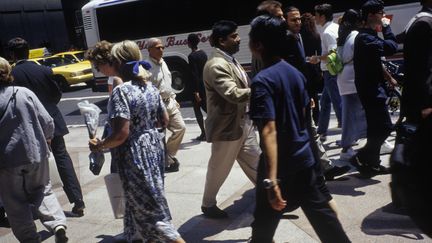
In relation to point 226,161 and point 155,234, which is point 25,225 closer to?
point 155,234

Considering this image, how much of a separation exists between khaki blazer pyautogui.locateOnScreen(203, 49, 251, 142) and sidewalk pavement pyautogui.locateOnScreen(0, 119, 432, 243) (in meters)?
0.81

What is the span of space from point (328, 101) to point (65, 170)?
142 inches

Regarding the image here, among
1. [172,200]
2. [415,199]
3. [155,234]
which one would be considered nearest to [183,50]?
[172,200]

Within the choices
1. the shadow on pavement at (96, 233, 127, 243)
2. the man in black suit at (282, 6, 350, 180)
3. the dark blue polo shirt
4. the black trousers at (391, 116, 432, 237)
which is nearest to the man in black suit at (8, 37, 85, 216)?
the shadow on pavement at (96, 233, 127, 243)

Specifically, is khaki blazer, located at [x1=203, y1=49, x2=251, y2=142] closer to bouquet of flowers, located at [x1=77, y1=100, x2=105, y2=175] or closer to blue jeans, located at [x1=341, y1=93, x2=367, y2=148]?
bouquet of flowers, located at [x1=77, y1=100, x2=105, y2=175]

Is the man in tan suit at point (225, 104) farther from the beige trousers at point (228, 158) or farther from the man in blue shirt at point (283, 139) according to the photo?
the man in blue shirt at point (283, 139)

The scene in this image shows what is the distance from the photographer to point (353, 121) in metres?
Answer: 5.66

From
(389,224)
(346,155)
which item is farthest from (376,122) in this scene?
(389,224)

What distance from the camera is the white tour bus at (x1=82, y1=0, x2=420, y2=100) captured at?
12.4m

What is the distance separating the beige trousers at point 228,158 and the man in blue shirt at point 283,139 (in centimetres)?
137

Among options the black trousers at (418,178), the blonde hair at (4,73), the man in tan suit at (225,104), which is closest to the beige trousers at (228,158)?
the man in tan suit at (225,104)

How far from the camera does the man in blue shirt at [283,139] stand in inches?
113

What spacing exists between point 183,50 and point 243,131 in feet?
30.2

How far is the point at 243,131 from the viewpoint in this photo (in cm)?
443
